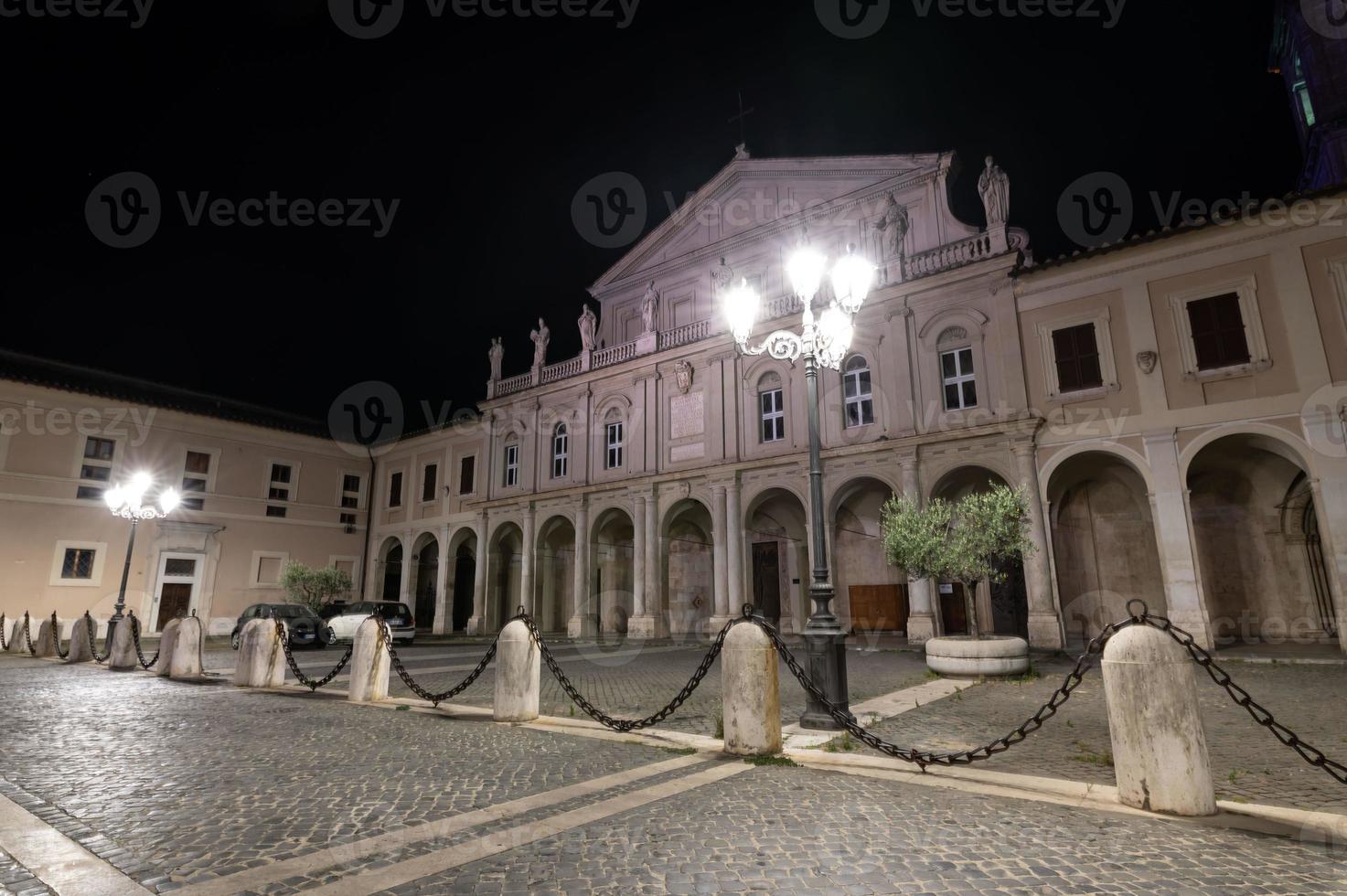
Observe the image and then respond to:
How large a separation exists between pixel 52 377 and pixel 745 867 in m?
32.2

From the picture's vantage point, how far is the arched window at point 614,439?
23812 millimetres

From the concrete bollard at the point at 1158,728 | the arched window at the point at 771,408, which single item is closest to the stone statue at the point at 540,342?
the arched window at the point at 771,408

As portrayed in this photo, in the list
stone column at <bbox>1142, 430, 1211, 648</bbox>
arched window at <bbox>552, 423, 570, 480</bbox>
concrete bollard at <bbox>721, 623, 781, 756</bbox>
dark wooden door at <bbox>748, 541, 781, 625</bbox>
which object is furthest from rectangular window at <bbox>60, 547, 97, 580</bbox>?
stone column at <bbox>1142, 430, 1211, 648</bbox>

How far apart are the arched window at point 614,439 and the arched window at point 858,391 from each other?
829 centimetres

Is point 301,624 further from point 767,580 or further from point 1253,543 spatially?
point 1253,543

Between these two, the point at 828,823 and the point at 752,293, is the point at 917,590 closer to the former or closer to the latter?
the point at 752,293

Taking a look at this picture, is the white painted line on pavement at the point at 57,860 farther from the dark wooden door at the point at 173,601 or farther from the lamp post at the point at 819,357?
the dark wooden door at the point at 173,601

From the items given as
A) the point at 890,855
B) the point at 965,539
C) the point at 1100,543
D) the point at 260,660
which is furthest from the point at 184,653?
the point at 1100,543

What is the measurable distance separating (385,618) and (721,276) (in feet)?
52.3

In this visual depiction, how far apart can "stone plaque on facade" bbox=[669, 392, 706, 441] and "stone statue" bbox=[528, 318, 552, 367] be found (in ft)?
22.9

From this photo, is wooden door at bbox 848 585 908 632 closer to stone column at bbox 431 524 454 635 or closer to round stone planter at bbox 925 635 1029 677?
round stone planter at bbox 925 635 1029 677

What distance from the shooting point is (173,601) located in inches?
992

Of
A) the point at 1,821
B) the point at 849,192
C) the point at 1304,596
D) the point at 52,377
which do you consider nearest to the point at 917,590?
the point at 1304,596

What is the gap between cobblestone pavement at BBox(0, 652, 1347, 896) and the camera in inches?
123
